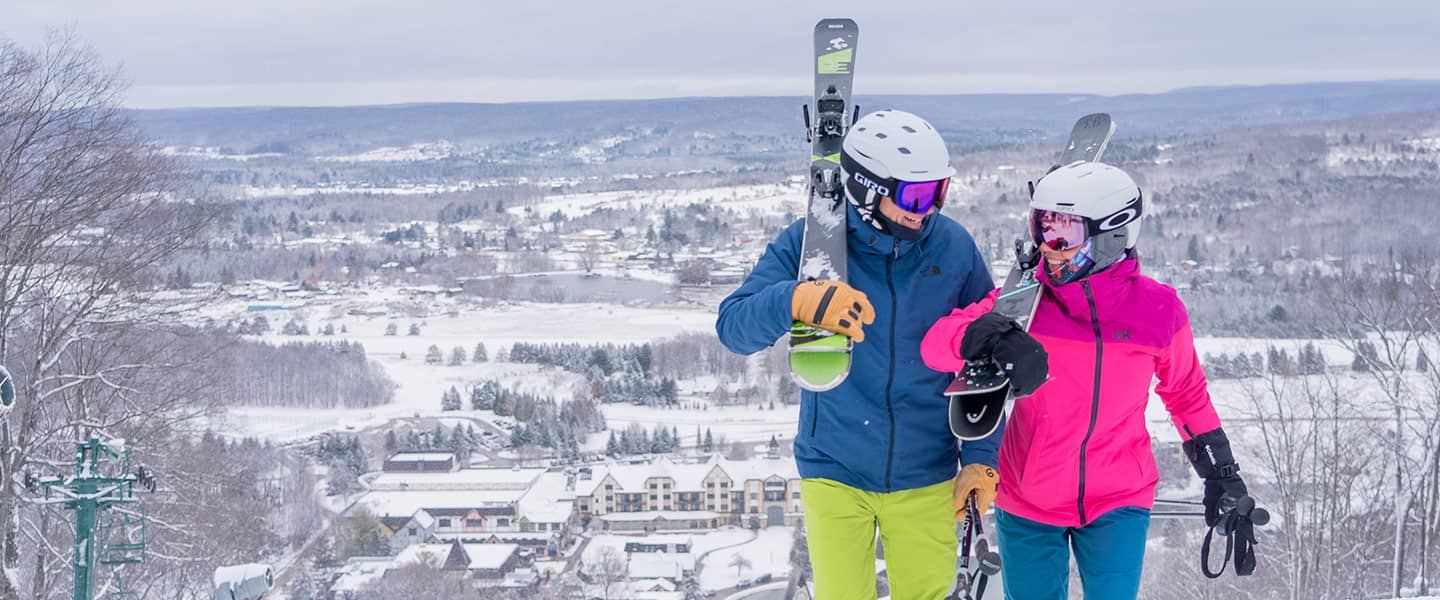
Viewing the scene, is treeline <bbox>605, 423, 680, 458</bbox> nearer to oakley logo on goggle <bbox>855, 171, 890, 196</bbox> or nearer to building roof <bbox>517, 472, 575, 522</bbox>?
building roof <bbox>517, 472, 575, 522</bbox>

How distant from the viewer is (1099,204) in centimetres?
247

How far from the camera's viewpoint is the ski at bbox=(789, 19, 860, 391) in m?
2.24

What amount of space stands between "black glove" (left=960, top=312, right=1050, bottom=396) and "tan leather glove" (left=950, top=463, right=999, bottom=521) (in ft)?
0.96

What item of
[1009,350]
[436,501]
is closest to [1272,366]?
[1009,350]

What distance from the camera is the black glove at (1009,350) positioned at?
7.07 feet

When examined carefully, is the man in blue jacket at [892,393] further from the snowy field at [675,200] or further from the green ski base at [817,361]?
the snowy field at [675,200]

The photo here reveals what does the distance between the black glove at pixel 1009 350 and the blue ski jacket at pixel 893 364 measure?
0.74 ft

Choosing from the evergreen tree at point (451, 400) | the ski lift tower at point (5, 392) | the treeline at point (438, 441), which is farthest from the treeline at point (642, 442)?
the ski lift tower at point (5, 392)

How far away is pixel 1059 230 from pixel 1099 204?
0.10m

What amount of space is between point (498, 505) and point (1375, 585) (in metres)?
18.4

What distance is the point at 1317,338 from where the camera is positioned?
20641 millimetres

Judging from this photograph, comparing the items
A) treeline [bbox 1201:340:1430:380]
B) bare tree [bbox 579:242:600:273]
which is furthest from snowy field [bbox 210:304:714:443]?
treeline [bbox 1201:340:1430:380]

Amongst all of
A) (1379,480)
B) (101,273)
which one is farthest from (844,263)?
(1379,480)

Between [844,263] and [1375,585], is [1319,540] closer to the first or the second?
[1375,585]
